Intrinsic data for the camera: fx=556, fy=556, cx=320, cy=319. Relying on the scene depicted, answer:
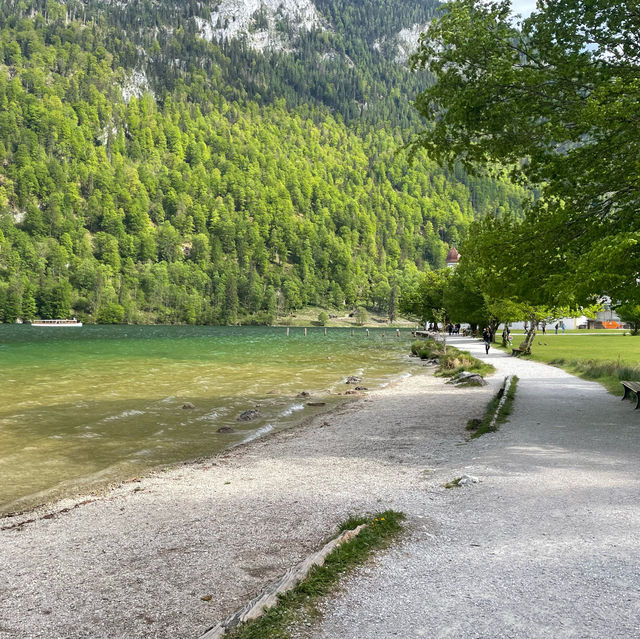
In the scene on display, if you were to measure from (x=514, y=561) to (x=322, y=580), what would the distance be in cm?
231

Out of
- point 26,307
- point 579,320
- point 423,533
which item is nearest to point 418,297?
point 579,320

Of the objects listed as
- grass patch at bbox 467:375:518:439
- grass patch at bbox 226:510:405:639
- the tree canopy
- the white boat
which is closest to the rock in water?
grass patch at bbox 467:375:518:439

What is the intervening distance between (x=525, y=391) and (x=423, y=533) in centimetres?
1737

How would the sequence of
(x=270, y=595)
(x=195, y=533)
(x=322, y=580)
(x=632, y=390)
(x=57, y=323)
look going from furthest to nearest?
(x=57, y=323), (x=632, y=390), (x=195, y=533), (x=322, y=580), (x=270, y=595)

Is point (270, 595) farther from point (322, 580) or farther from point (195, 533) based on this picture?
point (195, 533)

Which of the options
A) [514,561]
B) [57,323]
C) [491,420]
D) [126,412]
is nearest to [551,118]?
[491,420]

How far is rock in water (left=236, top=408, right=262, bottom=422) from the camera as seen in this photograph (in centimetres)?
2192

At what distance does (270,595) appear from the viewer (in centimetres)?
540

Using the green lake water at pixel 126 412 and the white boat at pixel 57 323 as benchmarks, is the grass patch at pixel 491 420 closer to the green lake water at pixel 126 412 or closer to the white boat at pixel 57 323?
the green lake water at pixel 126 412

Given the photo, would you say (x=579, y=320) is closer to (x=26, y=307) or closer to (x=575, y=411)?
(x=575, y=411)

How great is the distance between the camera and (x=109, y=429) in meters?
19.9

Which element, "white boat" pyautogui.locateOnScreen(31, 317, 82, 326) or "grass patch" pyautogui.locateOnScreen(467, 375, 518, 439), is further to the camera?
"white boat" pyautogui.locateOnScreen(31, 317, 82, 326)

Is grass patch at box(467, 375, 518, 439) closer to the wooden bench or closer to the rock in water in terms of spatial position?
the wooden bench

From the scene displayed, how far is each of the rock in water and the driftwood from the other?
15.4 metres
